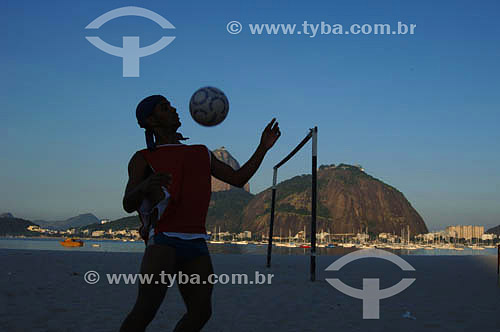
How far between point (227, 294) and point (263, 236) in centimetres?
17650

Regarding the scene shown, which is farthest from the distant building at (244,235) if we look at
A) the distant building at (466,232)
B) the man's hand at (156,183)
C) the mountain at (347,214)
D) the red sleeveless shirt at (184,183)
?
the man's hand at (156,183)

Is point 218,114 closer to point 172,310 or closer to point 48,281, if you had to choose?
point 172,310

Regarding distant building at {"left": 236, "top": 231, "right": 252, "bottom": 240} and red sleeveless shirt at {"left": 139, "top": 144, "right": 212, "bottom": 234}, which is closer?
red sleeveless shirt at {"left": 139, "top": 144, "right": 212, "bottom": 234}

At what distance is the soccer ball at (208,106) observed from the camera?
127 inches

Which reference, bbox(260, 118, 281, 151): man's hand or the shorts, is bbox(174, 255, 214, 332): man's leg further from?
bbox(260, 118, 281, 151): man's hand

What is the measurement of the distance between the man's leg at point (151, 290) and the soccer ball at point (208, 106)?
46.3 inches

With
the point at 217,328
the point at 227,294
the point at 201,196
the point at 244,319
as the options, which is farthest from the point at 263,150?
the point at 227,294

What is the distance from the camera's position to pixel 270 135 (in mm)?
2715

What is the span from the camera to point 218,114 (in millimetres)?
3281

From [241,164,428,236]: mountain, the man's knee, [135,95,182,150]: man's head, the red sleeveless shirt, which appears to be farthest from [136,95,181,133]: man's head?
[241,164,428,236]: mountain

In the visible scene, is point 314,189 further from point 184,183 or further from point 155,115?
point 184,183

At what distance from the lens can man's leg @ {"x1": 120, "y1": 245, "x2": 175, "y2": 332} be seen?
2.25m

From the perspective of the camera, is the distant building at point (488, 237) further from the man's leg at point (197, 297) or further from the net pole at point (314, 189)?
the man's leg at point (197, 297)

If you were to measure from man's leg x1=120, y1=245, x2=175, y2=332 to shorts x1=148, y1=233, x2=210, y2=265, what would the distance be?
0.08ft
